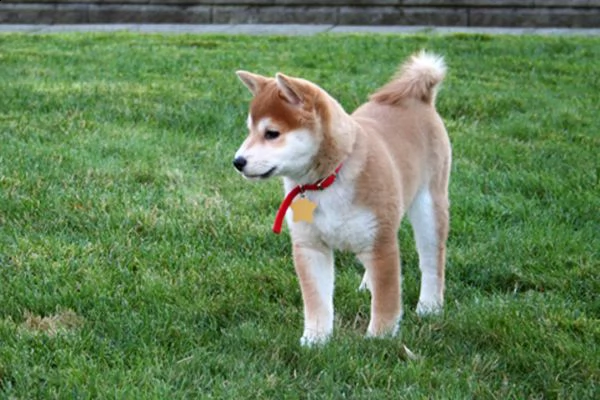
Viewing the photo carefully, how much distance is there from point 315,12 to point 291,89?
35.7ft

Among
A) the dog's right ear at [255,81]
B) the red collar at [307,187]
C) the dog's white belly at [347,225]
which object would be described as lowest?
the dog's white belly at [347,225]

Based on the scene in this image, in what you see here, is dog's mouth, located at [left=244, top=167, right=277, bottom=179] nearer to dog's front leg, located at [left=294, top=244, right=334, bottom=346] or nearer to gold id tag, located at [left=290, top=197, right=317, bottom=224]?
gold id tag, located at [left=290, top=197, right=317, bottom=224]

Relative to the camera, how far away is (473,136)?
22.6 feet

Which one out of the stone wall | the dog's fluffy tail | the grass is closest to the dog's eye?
the grass

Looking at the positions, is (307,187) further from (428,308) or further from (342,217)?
(428,308)

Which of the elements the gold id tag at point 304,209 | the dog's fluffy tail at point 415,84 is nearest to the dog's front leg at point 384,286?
the gold id tag at point 304,209

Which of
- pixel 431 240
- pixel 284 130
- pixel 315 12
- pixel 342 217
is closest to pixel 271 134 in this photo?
pixel 284 130

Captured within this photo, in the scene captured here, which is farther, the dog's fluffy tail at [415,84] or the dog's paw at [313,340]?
the dog's fluffy tail at [415,84]

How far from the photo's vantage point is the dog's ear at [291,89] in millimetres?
3281

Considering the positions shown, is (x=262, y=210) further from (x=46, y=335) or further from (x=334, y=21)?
(x=334, y=21)

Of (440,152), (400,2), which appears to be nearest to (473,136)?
(440,152)

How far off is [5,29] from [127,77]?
545 centimetres

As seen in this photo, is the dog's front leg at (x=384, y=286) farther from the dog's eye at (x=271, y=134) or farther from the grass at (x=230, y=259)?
the dog's eye at (x=271, y=134)

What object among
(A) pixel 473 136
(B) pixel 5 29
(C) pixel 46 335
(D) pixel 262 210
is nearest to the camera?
(C) pixel 46 335
